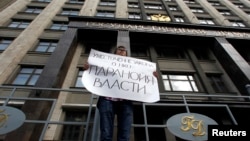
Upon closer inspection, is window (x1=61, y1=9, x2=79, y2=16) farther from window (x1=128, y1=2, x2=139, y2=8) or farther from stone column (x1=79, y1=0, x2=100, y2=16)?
window (x1=128, y1=2, x2=139, y2=8)

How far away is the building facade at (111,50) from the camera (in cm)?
969

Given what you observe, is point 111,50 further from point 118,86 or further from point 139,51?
point 118,86

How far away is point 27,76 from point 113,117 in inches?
426

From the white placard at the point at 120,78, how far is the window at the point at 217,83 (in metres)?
9.88

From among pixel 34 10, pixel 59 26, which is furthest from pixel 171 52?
pixel 34 10

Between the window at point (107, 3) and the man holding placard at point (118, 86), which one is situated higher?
the window at point (107, 3)

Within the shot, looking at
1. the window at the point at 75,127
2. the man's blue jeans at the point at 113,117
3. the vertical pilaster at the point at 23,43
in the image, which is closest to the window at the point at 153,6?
the vertical pilaster at the point at 23,43

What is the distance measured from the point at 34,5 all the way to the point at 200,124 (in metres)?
21.1

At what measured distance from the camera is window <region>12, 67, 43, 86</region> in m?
11.6

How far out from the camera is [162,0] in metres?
23.7

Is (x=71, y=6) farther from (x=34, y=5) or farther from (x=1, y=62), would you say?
(x=1, y=62)

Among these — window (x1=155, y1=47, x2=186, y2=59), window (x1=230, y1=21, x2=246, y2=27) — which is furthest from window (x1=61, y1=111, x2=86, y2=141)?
window (x1=230, y1=21, x2=246, y2=27)

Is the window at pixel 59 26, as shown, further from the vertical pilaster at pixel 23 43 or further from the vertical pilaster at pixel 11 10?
the vertical pilaster at pixel 11 10

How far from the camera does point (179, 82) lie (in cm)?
1263
